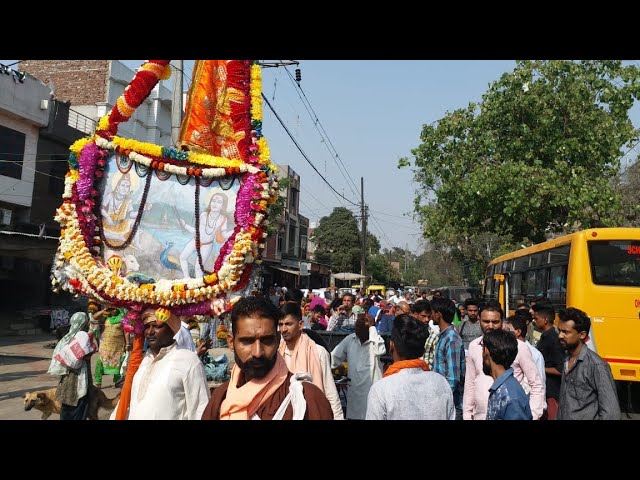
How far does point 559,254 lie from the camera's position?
416 inches

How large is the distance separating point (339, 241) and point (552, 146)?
36803 millimetres

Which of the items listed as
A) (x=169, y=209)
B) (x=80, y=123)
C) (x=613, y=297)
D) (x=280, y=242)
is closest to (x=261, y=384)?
(x=169, y=209)

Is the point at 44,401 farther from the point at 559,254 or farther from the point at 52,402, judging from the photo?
the point at 559,254

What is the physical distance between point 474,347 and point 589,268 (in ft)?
18.0

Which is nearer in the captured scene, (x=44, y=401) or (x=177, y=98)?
(x=44, y=401)

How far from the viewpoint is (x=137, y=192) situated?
387cm

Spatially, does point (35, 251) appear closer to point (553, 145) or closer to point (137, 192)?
point (137, 192)

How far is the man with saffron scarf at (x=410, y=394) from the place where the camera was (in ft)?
9.70

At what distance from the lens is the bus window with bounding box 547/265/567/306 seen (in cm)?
1002

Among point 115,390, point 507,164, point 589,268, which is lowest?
point 115,390

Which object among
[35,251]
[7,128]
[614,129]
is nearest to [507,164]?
[614,129]

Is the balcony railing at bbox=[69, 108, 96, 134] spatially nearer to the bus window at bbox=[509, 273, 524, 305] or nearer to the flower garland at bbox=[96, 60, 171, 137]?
the bus window at bbox=[509, 273, 524, 305]

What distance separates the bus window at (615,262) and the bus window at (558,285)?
81cm

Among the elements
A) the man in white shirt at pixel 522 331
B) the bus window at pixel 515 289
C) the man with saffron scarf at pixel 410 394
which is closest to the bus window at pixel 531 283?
the bus window at pixel 515 289
